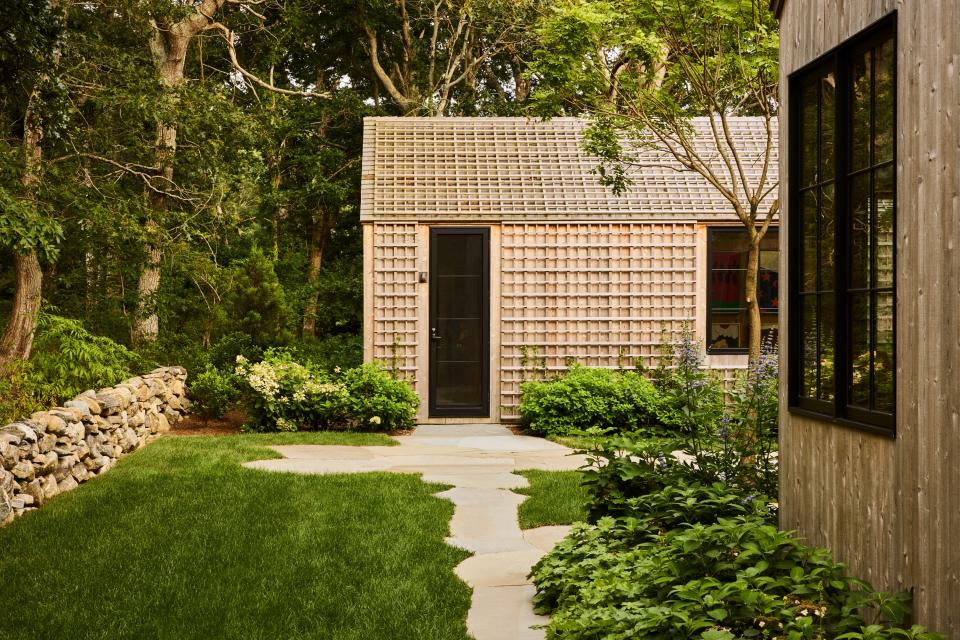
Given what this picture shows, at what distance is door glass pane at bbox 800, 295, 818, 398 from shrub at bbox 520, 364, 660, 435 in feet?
20.0

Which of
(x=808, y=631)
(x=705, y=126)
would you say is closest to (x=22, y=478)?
(x=808, y=631)

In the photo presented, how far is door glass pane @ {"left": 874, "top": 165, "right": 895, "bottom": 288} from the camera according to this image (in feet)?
11.4

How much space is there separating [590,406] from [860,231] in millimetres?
6756

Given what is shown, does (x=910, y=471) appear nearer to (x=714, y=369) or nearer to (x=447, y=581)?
(x=447, y=581)

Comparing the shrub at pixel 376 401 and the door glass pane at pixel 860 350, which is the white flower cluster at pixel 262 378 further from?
the door glass pane at pixel 860 350

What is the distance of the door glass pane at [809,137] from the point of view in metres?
4.23

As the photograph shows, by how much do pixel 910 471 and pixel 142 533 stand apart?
4323 mm

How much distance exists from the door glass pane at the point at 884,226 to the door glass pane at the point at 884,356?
0.26 ft

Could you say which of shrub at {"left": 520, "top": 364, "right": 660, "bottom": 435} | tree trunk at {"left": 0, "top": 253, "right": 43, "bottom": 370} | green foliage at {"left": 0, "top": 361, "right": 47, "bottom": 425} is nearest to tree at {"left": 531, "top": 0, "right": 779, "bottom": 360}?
shrub at {"left": 520, "top": 364, "right": 660, "bottom": 435}

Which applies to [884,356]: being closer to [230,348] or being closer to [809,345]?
[809,345]

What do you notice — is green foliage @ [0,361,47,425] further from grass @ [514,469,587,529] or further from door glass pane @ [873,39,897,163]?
door glass pane @ [873,39,897,163]

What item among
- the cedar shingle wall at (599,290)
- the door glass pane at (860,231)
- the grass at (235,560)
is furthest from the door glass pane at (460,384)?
the door glass pane at (860,231)

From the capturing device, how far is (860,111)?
12.3ft

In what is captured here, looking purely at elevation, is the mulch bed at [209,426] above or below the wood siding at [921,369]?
below
